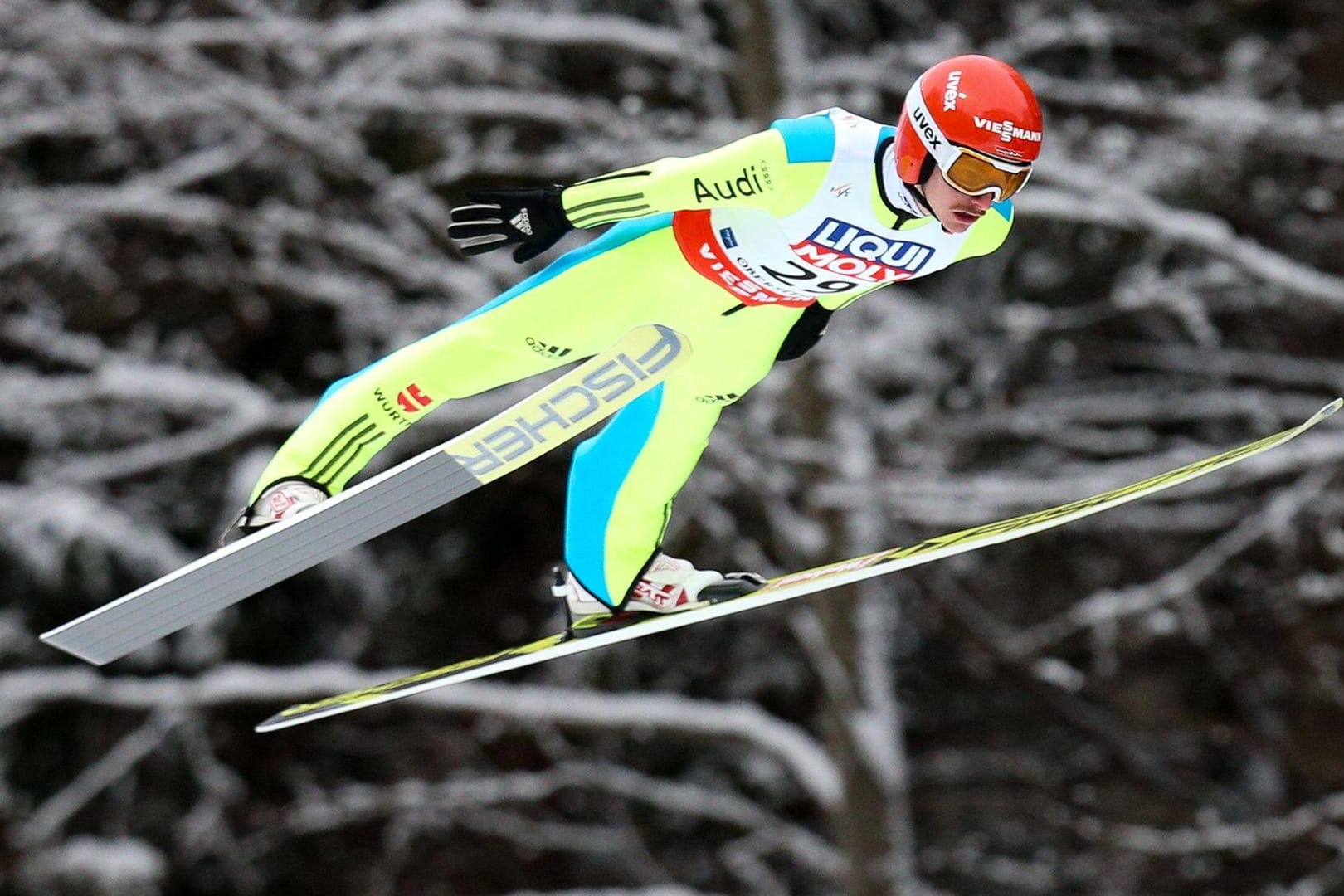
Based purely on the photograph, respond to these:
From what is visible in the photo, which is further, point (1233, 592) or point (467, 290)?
point (1233, 592)

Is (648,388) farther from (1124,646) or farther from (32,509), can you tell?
(1124,646)

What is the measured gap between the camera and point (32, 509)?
9.24m

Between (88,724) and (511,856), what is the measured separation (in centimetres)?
294

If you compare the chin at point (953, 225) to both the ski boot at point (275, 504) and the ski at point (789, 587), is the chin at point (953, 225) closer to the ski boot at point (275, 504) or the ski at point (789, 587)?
the ski at point (789, 587)

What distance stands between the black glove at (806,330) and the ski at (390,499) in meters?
0.23

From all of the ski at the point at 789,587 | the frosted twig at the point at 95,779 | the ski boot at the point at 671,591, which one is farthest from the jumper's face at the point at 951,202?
the frosted twig at the point at 95,779

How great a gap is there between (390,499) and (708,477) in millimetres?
4836

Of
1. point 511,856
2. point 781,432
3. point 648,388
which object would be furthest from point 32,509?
point 648,388

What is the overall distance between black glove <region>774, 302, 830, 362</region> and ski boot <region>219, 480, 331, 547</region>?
106cm

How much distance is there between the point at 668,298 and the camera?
390 cm

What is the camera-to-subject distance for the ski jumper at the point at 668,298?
3.58 m

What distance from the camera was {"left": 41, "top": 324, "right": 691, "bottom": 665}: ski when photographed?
3.88m

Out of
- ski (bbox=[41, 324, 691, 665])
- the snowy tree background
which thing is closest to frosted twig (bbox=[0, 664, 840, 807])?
the snowy tree background

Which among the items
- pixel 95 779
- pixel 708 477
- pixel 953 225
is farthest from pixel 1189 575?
pixel 95 779
